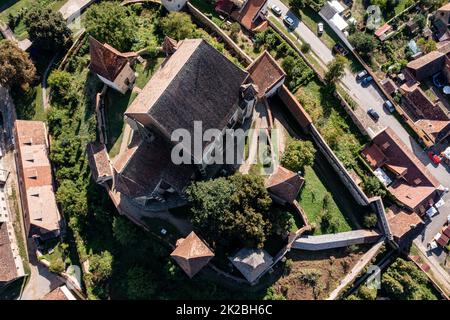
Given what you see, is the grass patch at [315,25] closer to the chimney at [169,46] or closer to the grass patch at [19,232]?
the chimney at [169,46]

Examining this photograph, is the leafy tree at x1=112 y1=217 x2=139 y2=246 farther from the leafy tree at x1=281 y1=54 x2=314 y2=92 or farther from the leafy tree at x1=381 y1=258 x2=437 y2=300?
the leafy tree at x1=381 y1=258 x2=437 y2=300

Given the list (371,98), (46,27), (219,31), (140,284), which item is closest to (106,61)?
(46,27)

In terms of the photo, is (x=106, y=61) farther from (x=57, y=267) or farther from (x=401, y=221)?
(x=401, y=221)

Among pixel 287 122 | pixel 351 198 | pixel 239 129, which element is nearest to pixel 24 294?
pixel 239 129

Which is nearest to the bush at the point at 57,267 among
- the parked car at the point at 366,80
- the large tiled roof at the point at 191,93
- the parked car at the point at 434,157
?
the large tiled roof at the point at 191,93

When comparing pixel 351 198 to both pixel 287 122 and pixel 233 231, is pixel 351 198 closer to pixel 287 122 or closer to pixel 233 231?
pixel 287 122
